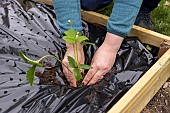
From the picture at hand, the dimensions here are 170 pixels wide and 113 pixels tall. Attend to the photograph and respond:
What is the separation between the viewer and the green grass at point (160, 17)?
6.09 ft

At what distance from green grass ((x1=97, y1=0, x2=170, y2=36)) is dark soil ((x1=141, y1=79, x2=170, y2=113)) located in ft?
1.29

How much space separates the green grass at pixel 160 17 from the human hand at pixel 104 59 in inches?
21.8

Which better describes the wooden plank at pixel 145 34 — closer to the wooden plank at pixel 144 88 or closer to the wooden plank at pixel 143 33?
the wooden plank at pixel 143 33

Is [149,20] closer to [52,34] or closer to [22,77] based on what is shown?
[52,34]

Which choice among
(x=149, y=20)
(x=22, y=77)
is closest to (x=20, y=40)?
(x=22, y=77)


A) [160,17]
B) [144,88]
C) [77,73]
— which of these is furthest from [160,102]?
[160,17]

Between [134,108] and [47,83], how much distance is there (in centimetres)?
33

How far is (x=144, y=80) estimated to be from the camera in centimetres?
124

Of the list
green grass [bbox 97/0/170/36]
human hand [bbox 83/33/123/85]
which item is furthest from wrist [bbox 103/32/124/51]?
green grass [bbox 97/0/170/36]

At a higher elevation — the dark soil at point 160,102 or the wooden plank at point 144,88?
the wooden plank at point 144,88

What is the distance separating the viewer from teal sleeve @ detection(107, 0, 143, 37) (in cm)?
133

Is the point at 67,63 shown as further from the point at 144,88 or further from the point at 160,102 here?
the point at 160,102

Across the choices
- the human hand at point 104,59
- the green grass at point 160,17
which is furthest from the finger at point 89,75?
the green grass at point 160,17

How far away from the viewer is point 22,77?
1.27 m
